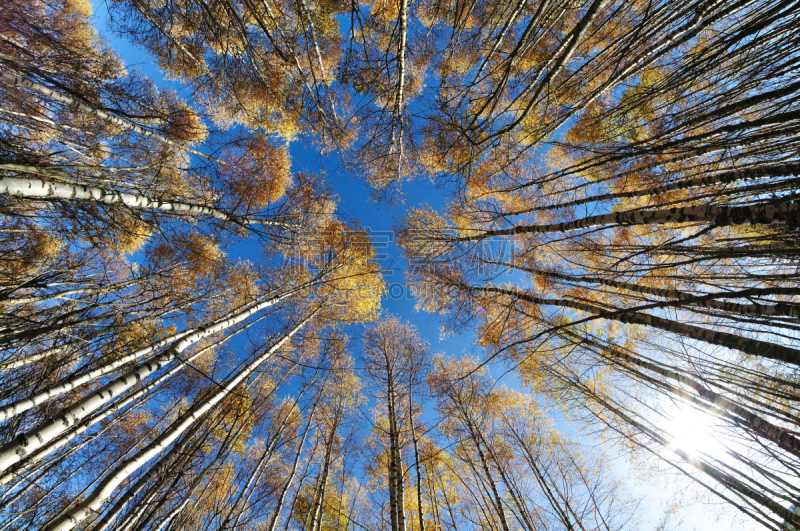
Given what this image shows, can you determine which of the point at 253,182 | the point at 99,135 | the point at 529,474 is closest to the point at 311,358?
the point at 253,182

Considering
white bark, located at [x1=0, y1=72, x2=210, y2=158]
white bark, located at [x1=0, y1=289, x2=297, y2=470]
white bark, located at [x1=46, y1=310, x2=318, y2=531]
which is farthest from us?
white bark, located at [x1=0, y1=72, x2=210, y2=158]

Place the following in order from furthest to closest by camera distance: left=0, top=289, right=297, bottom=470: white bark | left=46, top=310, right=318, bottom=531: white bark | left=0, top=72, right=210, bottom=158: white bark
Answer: left=0, top=72, right=210, bottom=158: white bark, left=46, top=310, right=318, bottom=531: white bark, left=0, top=289, right=297, bottom=470: white bark

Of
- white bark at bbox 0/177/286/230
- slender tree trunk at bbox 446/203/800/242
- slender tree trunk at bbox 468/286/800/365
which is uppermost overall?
white bark at bbox 0/177/286/230

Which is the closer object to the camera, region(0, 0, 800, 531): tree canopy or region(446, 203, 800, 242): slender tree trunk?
region(446, 203, 800, 242): slender tree trunk

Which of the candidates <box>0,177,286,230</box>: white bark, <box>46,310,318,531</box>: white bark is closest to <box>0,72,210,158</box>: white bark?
<box>0,177,286,230</box>: white bark

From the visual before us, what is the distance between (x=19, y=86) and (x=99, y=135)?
251 cm

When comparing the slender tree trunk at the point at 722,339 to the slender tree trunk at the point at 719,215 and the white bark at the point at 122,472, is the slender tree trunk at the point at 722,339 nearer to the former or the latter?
the slender tree trunk at the point at 719,215

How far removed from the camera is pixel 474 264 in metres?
8.10

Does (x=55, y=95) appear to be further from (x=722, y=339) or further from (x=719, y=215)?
(x=722, y=339)

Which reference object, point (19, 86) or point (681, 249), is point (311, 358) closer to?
point (19, 86)

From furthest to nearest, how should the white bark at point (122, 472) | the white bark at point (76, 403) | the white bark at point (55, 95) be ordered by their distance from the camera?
1. the white bark at point (55, 95)
2. the white bark at point (122, 472)
3. the white bark at point (76, 403)

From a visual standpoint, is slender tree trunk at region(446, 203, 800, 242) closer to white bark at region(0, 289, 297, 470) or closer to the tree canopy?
the tree canopy

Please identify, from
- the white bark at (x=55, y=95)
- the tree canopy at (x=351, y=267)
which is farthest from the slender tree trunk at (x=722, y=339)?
the white bark at (x=55, y=95)

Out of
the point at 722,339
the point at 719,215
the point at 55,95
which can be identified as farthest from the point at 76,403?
the point at 722,339
